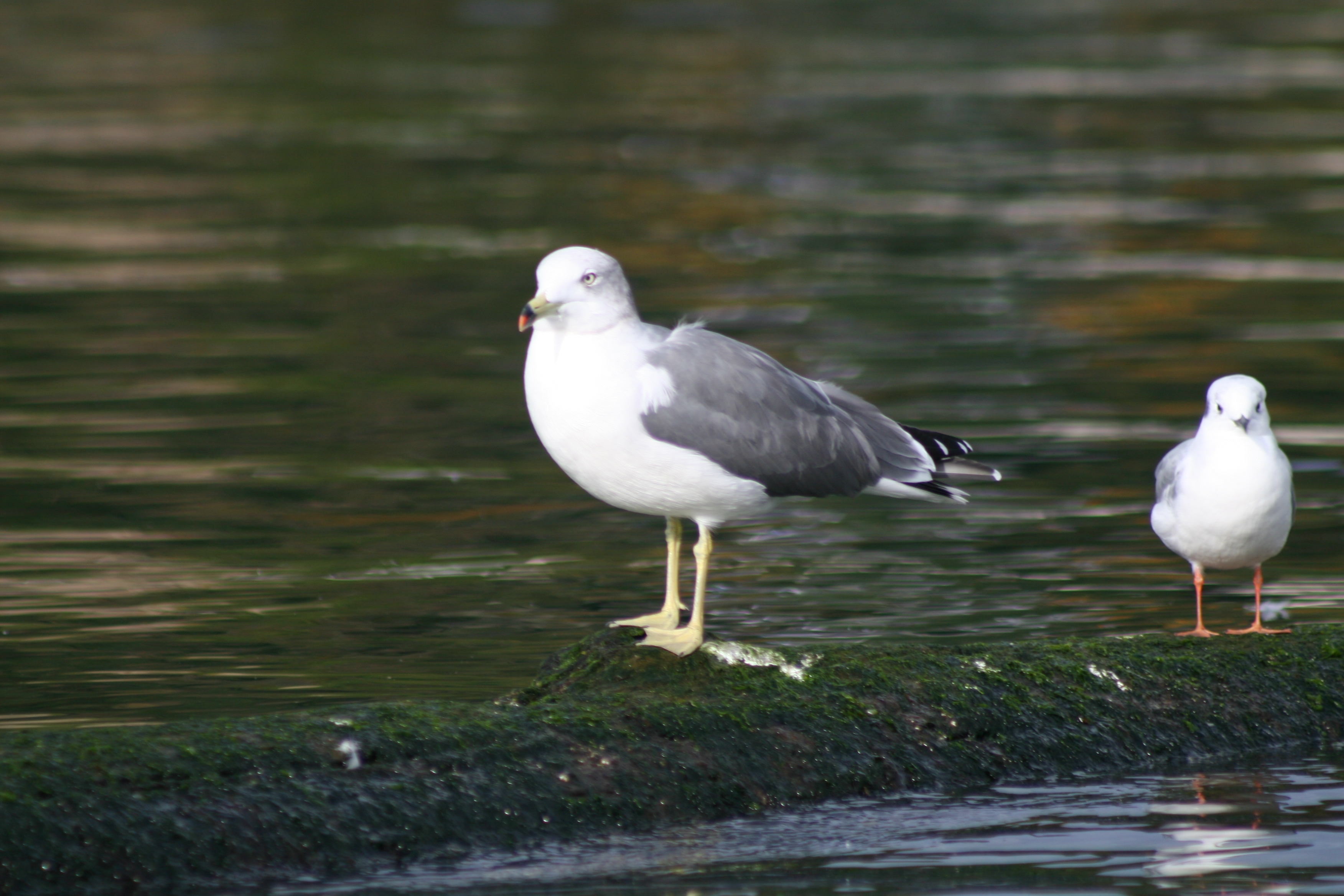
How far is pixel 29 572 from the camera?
1023 centimetres

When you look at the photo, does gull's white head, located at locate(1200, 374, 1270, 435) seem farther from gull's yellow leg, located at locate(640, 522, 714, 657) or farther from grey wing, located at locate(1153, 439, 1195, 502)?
gull's yellow leg, located at locate(640, 522, 714, 657)

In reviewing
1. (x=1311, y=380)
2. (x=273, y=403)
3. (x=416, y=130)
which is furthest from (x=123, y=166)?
(x=1311, y=380)

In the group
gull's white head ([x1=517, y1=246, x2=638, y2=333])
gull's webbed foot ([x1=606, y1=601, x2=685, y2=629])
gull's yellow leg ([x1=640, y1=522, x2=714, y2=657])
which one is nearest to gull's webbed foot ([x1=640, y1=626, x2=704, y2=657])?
gull's yellow leg ([x1=640, y1=522, x2=714, y2=657])

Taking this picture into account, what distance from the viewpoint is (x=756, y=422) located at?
7172mm

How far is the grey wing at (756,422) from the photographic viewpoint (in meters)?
6.94

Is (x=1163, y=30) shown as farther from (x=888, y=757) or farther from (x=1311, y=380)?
(x=888, y=757)

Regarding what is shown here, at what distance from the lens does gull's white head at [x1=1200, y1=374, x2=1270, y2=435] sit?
24.2ft

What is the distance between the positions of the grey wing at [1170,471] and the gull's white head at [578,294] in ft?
7.32

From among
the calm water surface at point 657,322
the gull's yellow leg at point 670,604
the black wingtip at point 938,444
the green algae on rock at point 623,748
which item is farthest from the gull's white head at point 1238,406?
the gull's yellow leg at point 670,604

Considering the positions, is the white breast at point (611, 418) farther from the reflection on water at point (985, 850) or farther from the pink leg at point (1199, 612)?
the pink leg at point (1199, 612)

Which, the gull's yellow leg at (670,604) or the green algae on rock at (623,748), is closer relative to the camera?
the green algae on rock at (623,748)

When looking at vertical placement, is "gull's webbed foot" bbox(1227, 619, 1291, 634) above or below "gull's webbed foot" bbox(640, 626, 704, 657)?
below

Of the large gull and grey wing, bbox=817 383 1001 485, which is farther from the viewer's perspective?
grey wing, bbox=817 383 1001 485

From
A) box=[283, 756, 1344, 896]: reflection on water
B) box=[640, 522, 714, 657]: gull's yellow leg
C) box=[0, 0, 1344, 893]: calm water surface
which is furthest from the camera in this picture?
box=[0, 0, 1344, 893]: calm water surface
